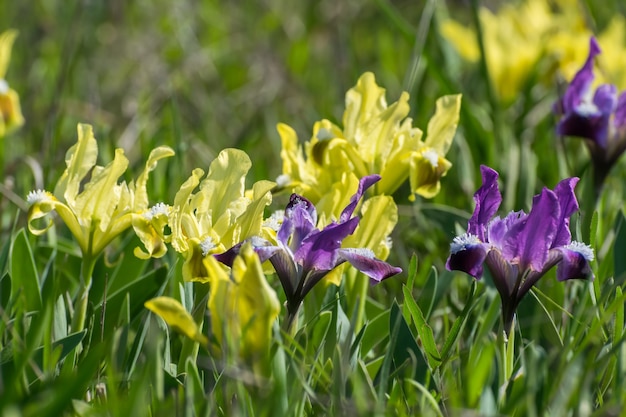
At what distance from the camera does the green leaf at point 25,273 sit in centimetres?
154

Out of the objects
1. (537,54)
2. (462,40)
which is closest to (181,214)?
(537,54)

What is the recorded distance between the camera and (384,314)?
154 centimetres

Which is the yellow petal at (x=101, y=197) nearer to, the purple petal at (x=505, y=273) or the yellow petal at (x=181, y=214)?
the yellow petal at (x=181, y=214)

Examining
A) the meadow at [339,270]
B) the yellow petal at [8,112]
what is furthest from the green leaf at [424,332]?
the yellow petal at [8,112]

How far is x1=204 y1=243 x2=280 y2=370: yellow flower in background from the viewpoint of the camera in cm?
113

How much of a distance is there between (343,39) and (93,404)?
244 cm

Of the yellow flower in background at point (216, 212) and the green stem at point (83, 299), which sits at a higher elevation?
the yellow flower in background at point (216, 212)

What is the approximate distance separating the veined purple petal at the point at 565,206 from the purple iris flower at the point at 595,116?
57 cm

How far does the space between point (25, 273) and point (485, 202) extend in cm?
76

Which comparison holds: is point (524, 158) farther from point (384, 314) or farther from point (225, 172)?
point (225, 172)

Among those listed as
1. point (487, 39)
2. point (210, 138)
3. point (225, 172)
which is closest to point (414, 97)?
point (487, 39)

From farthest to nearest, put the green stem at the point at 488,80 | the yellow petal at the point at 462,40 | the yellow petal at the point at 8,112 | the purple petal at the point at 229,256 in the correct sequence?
the yellow petal at the point at 462,40, the green stem at the point at 488,80, the yellow petal at the point at 8,112, the purple petal at the point at 229,256

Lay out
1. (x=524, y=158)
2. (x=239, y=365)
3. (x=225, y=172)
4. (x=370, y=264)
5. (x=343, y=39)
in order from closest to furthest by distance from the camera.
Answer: (x=239, y=365)
(x=370, y=264)
(x=225, y=172)
(x=524, y=158)
(x=343, y=39)

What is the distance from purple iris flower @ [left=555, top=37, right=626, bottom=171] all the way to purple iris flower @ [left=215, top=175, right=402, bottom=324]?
689 millimetres
